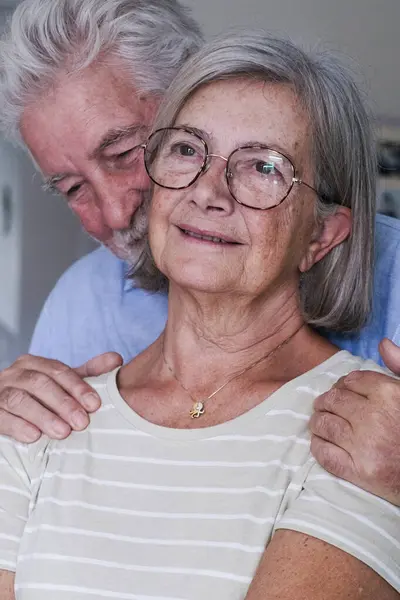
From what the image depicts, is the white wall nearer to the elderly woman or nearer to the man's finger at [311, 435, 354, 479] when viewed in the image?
the elderly woman

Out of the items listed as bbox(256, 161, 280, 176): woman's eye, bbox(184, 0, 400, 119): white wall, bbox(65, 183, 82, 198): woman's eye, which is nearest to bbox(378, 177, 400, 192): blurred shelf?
bbox(184, 0, 400, 119): white wall

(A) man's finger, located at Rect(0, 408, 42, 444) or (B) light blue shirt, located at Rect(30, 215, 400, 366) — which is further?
(B) light blue shirt, located at Rect(30, 215, 400, 366)

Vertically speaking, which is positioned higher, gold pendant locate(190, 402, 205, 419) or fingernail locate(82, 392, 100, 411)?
gold pendant locate(190, 402, 205, 419)

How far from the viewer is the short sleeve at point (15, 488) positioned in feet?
5.28

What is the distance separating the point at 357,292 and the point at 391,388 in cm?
39

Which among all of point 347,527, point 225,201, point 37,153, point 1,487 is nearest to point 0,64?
point 37,153

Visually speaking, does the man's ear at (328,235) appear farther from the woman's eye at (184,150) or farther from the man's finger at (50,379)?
the man's finger at (50,379)

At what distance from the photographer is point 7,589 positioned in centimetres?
158

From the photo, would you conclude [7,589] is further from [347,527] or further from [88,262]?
[88,262]

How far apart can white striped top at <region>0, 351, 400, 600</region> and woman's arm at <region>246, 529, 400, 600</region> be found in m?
0.01

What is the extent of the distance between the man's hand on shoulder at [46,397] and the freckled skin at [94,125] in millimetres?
409

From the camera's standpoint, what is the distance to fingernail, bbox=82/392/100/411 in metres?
1.70

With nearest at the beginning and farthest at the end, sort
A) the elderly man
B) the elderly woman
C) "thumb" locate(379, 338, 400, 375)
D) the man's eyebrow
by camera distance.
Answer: the elderly woman, "thumb" locate(379, 338, 400, 375), the elderly man, the man's eyebrow

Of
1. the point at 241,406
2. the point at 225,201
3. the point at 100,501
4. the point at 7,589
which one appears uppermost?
the point at 225,201
